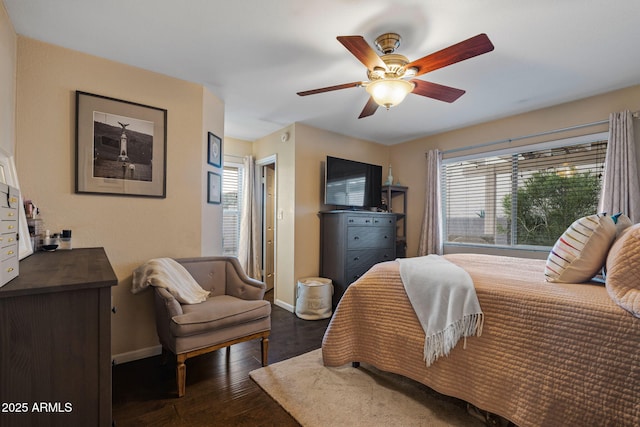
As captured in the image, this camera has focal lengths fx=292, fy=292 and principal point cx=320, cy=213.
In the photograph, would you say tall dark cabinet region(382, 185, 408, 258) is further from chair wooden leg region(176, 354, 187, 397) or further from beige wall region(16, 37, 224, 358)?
chair wooden leg region(176, 354, 187, 397)

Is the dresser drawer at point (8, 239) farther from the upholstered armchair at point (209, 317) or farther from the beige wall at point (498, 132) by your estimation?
the beige wall at point (498, 132)

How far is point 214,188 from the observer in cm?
292

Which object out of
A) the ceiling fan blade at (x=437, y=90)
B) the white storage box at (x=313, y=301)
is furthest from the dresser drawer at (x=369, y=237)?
the ceiling fan blade at (x=437, y=90)

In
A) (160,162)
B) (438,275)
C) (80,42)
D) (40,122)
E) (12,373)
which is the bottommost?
(12,373)

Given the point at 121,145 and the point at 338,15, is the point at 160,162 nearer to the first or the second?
the point at 121,145

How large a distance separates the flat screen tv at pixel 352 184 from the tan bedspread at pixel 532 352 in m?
1.97

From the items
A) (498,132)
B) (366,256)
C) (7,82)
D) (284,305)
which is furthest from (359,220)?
(7,82)

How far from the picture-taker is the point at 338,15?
1729mm

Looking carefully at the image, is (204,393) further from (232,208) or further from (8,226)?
(232,208)

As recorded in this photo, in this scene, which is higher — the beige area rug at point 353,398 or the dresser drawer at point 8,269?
the dresser drawer at point 8,269

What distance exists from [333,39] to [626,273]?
6.61ft

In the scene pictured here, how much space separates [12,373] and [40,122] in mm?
1870

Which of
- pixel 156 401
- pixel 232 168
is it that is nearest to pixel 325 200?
pixel 232 168

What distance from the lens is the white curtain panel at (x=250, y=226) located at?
172 inches
